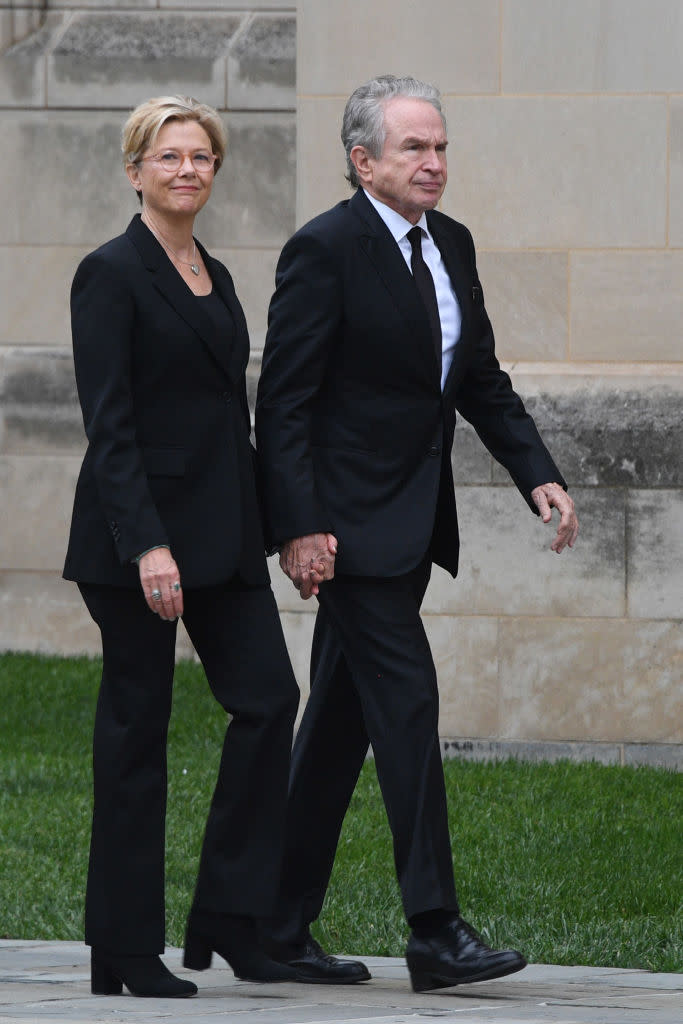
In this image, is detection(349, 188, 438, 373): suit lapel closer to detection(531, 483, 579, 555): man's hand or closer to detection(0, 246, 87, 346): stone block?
detection(531, 483, 579, 555): man's hand

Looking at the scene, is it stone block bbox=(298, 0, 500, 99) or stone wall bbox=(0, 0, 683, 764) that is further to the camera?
stone block bbox=(298, 0, 500, 99)

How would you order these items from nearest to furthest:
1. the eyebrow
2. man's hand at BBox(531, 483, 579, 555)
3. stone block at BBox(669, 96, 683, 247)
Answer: the eyebrow, man's hand at BBox(531, 483, 579, 555), stone block at BBox(669, 96, 683, 247)

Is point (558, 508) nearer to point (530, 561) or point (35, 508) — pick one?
point (530, 561)

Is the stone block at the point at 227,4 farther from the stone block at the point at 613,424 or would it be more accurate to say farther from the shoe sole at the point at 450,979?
the shoe sole at the point at 450,979

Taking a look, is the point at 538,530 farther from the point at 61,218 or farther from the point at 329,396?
the point at 61,218

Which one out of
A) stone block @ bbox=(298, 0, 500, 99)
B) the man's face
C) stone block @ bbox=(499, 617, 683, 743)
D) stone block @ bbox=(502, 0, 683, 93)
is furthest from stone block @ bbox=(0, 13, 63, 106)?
the man's face

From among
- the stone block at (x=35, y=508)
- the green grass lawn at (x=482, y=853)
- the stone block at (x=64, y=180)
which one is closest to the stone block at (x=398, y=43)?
the green grass lawn at (x=482, y=853)

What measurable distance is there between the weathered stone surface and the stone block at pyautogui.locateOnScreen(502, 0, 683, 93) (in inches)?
148

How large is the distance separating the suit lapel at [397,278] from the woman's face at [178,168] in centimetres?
44

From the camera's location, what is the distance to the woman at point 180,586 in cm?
434

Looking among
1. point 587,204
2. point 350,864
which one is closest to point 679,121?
point 587,204

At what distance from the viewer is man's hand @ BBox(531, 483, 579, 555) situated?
15.8 ft

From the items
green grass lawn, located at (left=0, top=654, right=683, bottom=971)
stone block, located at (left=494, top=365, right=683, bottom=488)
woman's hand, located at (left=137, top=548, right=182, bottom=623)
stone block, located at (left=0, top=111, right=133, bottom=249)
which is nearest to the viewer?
woman's hand, located at (left=137, top=548, right=182, bottom=623)

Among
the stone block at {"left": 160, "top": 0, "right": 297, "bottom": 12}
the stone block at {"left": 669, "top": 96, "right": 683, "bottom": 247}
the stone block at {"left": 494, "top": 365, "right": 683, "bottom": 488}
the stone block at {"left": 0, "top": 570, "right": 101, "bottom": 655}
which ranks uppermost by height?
the stone block at {"left": 160, "top": 0, "right": 297, "bottom": 12}
